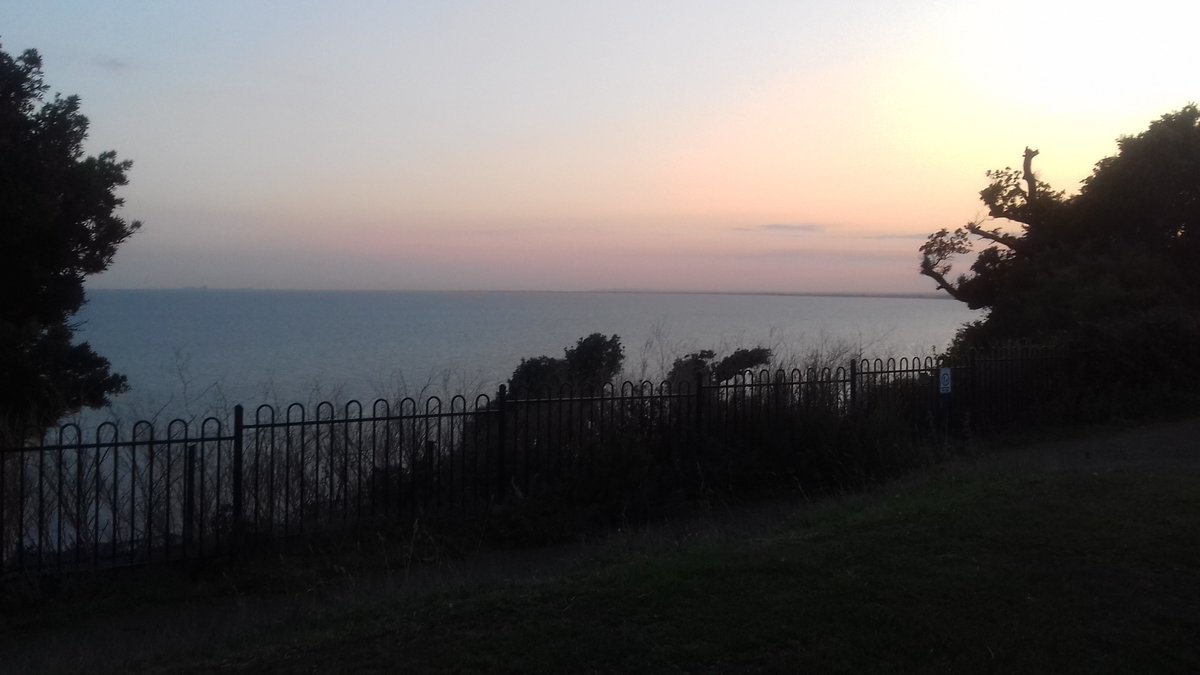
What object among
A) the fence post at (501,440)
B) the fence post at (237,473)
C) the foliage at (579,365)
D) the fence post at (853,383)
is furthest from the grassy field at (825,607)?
the foliage at (579,365)

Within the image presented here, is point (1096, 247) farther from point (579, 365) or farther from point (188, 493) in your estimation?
point (188, 493)

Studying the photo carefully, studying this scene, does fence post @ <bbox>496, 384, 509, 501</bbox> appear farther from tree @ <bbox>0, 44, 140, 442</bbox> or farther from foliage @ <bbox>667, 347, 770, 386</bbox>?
tree @ <bbox>0, 44, 140, 442</bbox>

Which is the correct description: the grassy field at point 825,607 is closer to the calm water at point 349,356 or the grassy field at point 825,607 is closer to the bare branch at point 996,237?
the calm water at point 349,356

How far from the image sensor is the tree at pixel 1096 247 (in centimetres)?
2178

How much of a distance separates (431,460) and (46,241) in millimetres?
5650

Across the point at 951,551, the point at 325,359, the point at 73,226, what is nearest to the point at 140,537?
the point at 73,226

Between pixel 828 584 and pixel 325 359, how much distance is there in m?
26.4

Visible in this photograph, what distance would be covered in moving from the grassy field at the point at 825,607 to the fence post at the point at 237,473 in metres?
1.09

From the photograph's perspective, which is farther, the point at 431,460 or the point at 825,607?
the point at 431,460

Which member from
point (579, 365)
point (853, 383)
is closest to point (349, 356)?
point (579, 365)

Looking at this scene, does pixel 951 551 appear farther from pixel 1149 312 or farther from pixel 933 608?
pixel 1149 312

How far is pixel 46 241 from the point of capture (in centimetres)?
1225

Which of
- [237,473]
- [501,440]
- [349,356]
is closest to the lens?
[237,473]

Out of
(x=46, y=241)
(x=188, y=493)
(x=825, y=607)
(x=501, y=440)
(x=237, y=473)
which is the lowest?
(x=825, y=607)
